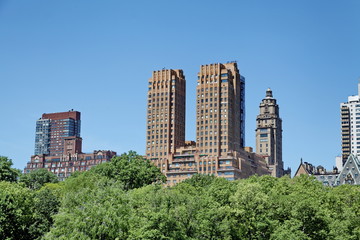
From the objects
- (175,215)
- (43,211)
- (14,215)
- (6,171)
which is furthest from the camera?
(6,171)

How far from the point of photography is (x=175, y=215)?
93062mm

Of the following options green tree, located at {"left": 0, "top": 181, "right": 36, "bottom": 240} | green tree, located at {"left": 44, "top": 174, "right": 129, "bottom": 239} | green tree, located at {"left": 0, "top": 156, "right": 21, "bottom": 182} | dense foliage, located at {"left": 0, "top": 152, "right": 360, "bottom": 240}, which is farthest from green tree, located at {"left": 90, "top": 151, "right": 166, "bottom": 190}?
green tree, located at {"left": 44, "top": 174, "right": 129, "bottom": 239}

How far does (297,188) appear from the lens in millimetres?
129500

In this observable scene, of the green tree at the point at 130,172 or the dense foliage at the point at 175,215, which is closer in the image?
the dense foliage at the point at 175,215

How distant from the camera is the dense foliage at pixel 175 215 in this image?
86.0 meters

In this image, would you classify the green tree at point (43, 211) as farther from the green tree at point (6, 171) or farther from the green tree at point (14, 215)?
the green tree at point (6, 171)

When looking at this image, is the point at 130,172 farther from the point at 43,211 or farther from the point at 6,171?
the point at 43,211

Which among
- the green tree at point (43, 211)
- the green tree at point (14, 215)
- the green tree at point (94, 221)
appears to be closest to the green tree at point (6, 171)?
the green tree at point (43, 211)

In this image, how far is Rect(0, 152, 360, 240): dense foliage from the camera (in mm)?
85994

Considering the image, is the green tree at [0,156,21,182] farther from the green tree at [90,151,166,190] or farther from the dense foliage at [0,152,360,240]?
the green tree at [90,151,166,190]

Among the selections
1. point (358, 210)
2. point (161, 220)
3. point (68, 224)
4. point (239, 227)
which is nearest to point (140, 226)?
point (161, 220)

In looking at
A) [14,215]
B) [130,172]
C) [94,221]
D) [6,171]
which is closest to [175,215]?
[94,221]

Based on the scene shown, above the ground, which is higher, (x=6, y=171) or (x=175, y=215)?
(x=6, y=171)

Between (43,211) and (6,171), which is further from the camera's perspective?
(6,171)
